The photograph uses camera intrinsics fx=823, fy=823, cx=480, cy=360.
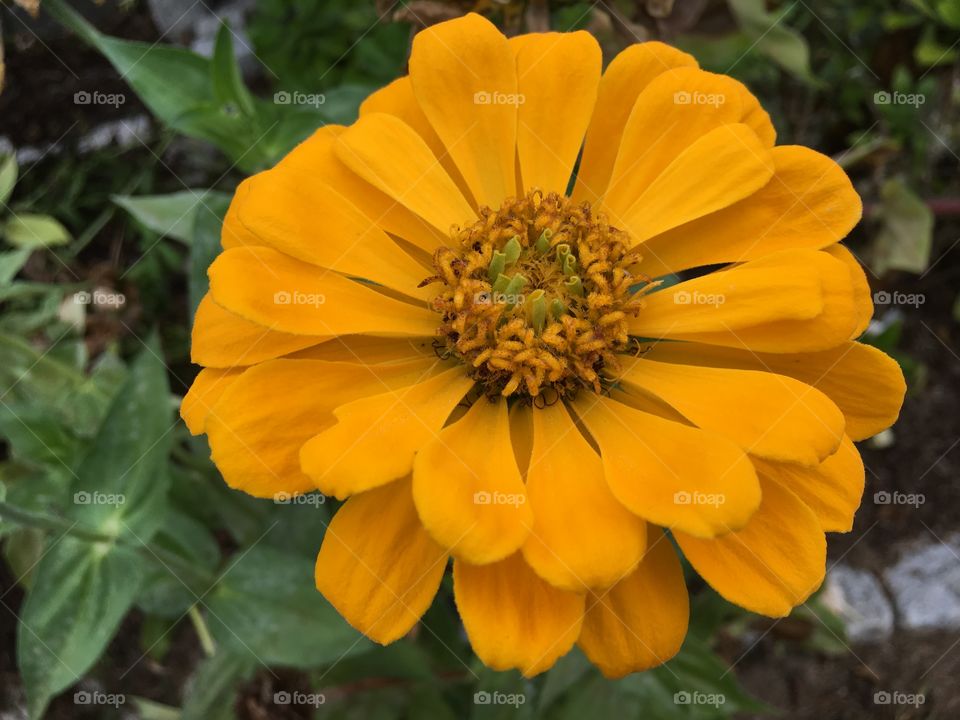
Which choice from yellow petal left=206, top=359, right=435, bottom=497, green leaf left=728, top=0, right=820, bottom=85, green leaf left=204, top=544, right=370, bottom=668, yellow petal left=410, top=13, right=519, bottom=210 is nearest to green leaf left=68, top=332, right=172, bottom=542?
green leaf left=204, top=544, right=370, bottom=668

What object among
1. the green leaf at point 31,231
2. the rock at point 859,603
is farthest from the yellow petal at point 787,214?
the green leaf at point 31,231

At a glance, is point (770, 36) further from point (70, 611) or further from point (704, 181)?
point (70, 611)

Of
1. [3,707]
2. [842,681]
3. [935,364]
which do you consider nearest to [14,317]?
[3,707]

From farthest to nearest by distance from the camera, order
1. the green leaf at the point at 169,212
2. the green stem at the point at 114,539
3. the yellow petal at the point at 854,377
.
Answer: the green leaf at the point at 169,212 → the green stem at the point at 114,539 → the yellow petal at the point at 854,377

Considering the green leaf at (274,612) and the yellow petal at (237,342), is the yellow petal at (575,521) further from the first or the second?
the green leaf at (274,612)

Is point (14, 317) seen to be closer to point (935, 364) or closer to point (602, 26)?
point (602, 26)

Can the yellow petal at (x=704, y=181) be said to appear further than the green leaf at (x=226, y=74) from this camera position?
No

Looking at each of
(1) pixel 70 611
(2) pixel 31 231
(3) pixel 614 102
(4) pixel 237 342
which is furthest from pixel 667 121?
(2) pixel 31 231

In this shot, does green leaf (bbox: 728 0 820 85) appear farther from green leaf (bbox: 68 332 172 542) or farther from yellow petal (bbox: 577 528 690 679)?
green leaf (bbox: 68 332 172 542)
